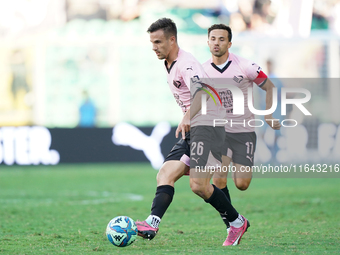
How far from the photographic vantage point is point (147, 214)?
7.78 meters

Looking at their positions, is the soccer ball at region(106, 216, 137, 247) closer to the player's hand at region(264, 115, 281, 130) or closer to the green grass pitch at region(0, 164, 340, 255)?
the green grass pitch at region(0, 164, 340, 255)

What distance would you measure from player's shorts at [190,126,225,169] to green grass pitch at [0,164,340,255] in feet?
2.40

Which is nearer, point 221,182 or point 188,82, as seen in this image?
point 188,82

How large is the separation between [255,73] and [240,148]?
2.72 ft

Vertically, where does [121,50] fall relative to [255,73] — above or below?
below

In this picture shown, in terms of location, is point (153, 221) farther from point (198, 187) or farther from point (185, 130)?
point (185, 130)

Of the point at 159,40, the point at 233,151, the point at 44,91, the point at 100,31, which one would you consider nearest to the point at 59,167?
the point at 44,91

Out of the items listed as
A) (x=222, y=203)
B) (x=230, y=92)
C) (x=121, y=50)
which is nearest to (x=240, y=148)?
(x=230, y=92)

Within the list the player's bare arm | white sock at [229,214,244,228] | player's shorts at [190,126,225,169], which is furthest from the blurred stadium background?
player's shorts at [190,126,225,169]

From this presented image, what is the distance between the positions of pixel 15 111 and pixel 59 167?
4296 mm

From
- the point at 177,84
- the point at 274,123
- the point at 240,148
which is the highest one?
the point at 177,84

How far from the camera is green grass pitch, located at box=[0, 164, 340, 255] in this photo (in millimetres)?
5266

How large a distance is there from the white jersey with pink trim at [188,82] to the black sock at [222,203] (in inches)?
25.0

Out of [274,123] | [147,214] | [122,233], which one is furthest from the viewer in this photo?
[147,214]
